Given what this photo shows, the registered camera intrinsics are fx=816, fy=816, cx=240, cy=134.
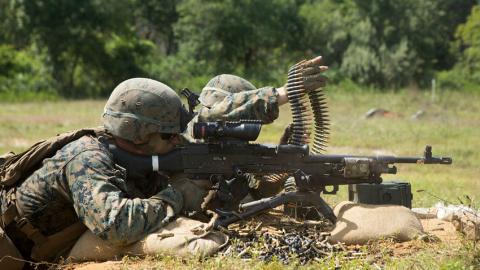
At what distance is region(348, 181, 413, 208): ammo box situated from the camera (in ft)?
24.2

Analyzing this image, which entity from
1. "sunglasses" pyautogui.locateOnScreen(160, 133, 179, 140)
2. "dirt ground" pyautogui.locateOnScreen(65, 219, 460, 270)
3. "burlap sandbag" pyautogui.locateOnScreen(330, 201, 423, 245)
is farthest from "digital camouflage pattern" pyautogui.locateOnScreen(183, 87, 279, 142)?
"dirt ground" pyautogui.locateOnScreen(65, 219, 460, 270)

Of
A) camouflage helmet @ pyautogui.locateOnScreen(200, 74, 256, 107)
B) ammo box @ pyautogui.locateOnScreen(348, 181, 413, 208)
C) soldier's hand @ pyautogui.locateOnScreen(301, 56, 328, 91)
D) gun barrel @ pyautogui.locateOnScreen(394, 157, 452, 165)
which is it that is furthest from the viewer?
camouflage helmet @ pyautogui.locateOnScreen(200, 74, 256, 107)

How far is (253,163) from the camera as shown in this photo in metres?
6.68

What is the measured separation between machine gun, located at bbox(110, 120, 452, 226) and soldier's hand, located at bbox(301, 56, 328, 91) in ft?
2.51

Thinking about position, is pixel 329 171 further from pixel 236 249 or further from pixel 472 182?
pixel 472 182

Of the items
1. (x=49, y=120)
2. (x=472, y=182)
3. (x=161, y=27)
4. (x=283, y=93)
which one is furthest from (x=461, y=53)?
(x=283, y=93)

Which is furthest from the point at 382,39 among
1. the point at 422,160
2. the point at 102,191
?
the point at 102,191

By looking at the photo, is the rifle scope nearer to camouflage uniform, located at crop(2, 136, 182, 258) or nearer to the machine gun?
the machine gun

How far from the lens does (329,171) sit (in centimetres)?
682

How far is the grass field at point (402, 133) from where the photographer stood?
32.3ft

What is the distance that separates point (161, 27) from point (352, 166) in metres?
63.7

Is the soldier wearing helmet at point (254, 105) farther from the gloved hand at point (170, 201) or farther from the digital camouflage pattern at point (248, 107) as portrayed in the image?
the gloved hand at point (170, 201)

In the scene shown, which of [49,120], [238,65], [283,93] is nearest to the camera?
[283,93]

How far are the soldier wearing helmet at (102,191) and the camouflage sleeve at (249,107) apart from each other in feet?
3.60
